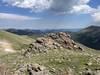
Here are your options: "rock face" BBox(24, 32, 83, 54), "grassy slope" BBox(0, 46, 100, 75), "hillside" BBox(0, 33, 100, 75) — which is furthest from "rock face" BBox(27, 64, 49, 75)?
"rock face" BBox(24, 32, 83, 54)

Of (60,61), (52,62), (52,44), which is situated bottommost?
(52,62)

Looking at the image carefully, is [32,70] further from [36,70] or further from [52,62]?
[52,62]

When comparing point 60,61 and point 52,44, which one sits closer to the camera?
point 60,61

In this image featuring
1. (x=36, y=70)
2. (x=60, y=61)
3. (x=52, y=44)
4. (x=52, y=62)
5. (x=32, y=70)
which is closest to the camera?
(x=36, y=70)

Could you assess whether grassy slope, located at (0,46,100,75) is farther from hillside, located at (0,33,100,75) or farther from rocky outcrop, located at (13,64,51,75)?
rocky outcrop, located at (13,64,51,75)

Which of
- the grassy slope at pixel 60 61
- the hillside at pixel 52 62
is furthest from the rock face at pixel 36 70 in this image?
the grassy slope at pixel 60 61

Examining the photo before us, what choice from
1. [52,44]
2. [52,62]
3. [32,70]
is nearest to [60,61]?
[52,62]

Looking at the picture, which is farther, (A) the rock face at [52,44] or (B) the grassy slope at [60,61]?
(A) the rock face at [52,44]

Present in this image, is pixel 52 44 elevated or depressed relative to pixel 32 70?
elevated

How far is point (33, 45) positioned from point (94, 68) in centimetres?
4394

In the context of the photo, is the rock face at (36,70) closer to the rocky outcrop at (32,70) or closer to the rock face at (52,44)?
the rocky outcrop at (32,70)

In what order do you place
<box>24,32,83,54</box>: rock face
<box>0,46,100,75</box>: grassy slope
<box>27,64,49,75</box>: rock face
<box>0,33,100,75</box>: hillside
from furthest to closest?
<box>24,32,83,54</box>: rock face, <box>0,46,100,75</box>: grassy slope, <box>0,33,100,75</box>: hillside, <box>27,64,49,75</box>: rock face

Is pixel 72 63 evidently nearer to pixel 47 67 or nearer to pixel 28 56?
pixel 47 67

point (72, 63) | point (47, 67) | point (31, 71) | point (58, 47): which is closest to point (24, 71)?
point (31, 71)
